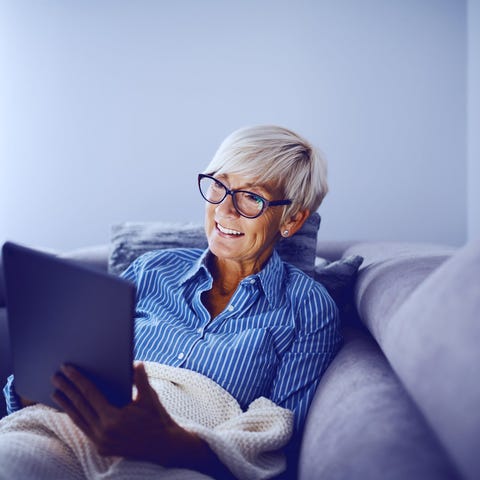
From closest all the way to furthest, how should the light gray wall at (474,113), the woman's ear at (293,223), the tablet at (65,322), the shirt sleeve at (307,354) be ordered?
the tablet at (65,322) → the shirt sleeve at (307,354) → the woman's ear at (293,223) → the light gray wall at (474,113)

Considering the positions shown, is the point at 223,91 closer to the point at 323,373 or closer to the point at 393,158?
the point at 393,158

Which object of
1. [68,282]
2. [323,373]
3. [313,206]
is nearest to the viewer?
[68,282]

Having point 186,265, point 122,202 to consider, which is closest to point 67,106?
point 122,202

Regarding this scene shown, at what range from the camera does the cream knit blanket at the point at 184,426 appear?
2.82ft

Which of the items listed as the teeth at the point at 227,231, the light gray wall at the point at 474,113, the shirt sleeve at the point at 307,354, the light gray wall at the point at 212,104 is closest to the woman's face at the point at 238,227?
the teeth at the point at 227,231

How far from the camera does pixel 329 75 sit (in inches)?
84.3

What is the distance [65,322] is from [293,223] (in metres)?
0.72

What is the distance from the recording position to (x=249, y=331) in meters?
1.20

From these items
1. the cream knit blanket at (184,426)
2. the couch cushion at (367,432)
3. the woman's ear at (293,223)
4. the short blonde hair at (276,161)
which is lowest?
the cream knit blanket at (184,426)

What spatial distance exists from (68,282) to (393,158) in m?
1.61

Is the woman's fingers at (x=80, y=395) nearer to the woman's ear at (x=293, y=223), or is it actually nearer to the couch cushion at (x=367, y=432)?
the couch cushion at (x=367, y=432)

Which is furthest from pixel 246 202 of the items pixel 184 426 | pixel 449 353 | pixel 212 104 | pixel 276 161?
pixel 212 104

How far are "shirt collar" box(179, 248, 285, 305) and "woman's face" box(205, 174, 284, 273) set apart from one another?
0.15ft

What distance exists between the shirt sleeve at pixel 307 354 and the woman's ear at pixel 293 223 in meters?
0.19
